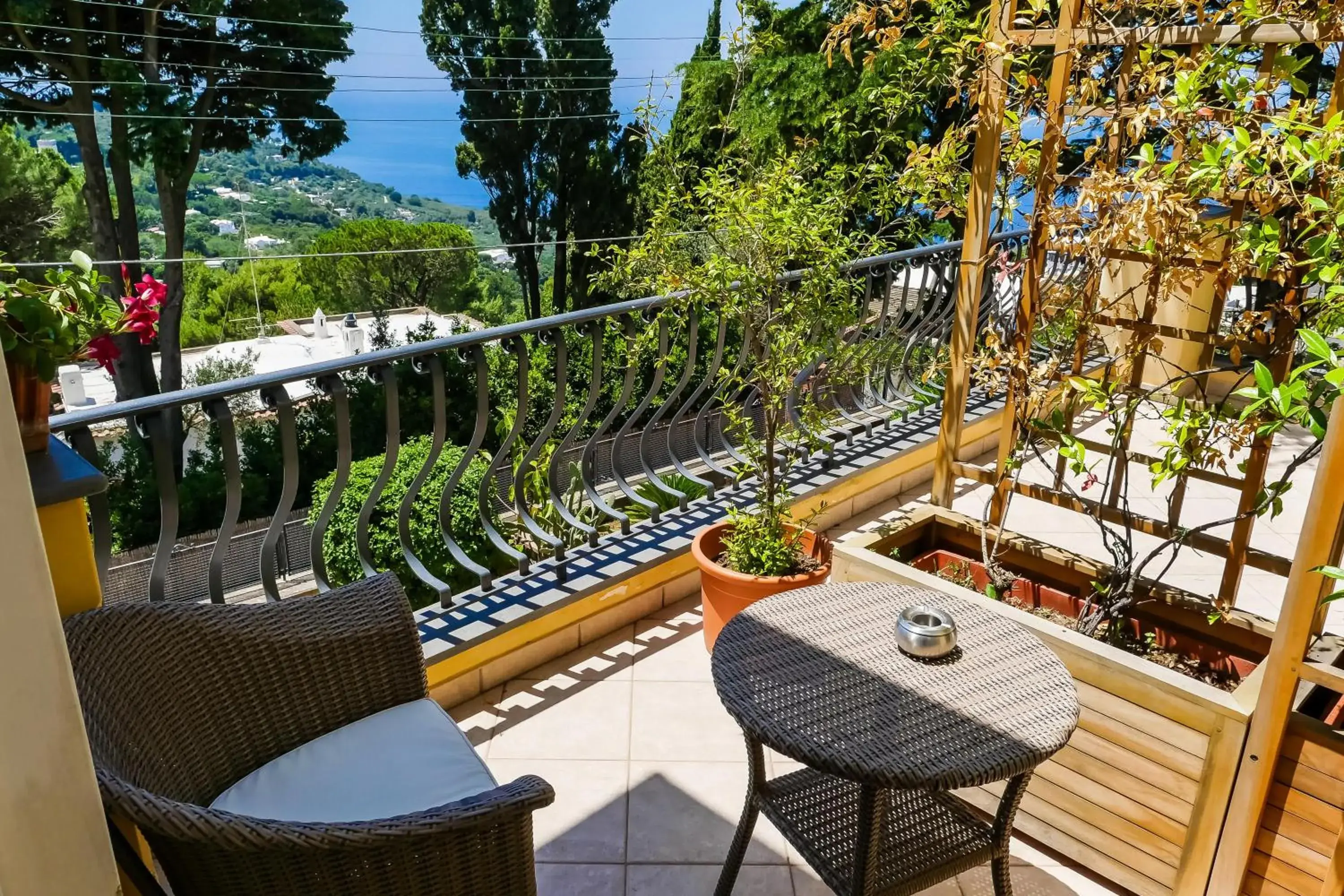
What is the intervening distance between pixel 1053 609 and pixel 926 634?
2.66 ft

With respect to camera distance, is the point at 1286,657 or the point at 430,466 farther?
the point at 430,466

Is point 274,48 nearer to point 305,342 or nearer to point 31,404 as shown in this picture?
point 305,342

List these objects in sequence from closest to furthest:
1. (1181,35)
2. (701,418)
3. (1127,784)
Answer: (1127,784) < (1181,35) < (701,418)

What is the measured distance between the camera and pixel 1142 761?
6.13ft

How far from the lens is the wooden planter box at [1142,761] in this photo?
179cm

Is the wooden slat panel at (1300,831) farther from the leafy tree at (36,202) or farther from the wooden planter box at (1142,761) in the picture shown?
the leafy tree at (36,202)

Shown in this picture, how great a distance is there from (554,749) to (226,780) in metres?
1.01

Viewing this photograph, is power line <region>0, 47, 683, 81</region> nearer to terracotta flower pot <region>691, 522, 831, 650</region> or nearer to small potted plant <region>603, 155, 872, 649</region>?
small potted plant <region>603, 155, 872, 649</region>

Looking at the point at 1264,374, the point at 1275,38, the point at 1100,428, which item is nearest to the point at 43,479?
the point at 1264,374

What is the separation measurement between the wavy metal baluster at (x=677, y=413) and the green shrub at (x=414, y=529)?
20.3 ft

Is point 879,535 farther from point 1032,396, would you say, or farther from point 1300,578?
point 1300,578

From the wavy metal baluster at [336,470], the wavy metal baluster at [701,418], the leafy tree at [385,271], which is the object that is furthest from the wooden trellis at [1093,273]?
the leafy tree at [385,271]

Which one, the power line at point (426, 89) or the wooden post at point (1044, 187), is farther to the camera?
the power line at point (426, 89)

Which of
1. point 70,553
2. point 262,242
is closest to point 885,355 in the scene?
point 70,553
